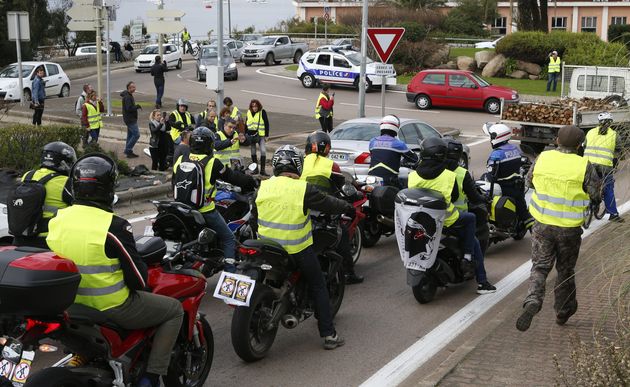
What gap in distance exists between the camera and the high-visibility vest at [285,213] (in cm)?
708

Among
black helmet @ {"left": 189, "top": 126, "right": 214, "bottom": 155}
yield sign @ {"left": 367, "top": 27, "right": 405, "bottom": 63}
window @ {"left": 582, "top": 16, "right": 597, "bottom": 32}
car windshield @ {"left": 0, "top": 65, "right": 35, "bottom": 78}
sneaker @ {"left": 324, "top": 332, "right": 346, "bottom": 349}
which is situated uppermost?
window @ {"left": 582, "top": 16, "right": 597, "bottom": 32}

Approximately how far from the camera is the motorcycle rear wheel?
6.81m

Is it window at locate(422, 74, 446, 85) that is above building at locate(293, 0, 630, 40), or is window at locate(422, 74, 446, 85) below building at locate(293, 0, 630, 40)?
below

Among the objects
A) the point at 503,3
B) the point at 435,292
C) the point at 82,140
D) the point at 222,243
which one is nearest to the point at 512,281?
the point at 435,292

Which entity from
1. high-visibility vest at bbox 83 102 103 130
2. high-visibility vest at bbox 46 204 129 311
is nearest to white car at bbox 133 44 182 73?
high-visibility vest at bbox 83 102 103 130

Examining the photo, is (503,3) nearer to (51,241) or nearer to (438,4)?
(438,4)

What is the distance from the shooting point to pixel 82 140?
17.3m

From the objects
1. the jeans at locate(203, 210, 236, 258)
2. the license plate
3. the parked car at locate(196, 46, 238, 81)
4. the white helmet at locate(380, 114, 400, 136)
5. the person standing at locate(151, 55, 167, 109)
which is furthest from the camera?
the parked car at locate(196, 46, 238, 81)

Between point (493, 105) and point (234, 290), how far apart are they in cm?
2588

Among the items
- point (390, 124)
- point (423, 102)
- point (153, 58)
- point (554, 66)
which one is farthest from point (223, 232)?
point (153, 58)

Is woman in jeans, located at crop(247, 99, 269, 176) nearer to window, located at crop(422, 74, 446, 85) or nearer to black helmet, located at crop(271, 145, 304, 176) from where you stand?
black helmet, located at crop(271, 145, 304, 176)

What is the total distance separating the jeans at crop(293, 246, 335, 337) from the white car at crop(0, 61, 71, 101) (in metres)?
26.3

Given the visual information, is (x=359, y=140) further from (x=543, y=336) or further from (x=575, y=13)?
(x=575, y=13)

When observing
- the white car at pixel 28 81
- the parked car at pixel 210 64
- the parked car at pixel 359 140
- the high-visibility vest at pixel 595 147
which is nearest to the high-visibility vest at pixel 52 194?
the high-visibility vest at pixel 595 147
